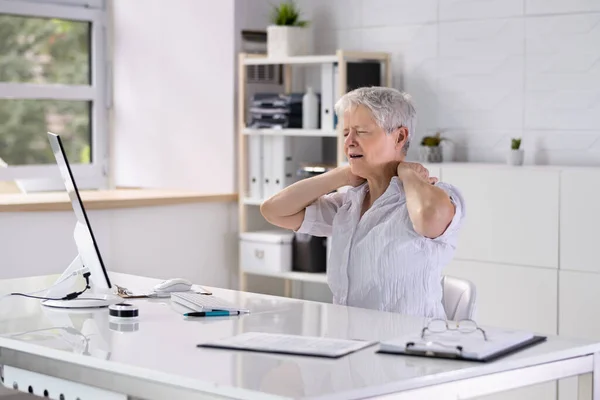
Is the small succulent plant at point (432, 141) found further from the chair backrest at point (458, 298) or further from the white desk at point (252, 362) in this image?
the white desk at point (252, 362)

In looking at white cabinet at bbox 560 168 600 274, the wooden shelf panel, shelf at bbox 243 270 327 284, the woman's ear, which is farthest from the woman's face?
the wooden shelf panel

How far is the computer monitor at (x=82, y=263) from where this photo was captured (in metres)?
2.86

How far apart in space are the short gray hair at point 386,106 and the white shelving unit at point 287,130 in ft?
5.86

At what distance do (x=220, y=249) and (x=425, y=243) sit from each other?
105 inches

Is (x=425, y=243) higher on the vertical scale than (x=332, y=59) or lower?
lower

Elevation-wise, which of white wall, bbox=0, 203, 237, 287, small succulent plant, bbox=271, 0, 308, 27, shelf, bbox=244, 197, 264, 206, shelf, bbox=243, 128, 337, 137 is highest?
small succulent plant, bbox=271, 0, 308, 27

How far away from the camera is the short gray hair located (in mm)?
3051

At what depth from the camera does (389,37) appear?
521 centimetres

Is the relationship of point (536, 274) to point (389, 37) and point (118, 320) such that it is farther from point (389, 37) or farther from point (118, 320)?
point (118, 320)

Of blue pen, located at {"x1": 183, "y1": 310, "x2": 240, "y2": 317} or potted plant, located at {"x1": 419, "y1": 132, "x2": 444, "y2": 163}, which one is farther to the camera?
potted plant, located at {"x1": 419, "y1": 132, "x2": 444, "y2": 163}

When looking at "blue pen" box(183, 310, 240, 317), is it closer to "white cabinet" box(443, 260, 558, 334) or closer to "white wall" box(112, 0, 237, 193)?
"white cabinet" box(443, 260, 558, 334)

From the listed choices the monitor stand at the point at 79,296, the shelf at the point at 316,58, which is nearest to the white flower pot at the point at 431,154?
the shelf at the point at 316,58

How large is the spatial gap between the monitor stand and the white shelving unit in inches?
81.3

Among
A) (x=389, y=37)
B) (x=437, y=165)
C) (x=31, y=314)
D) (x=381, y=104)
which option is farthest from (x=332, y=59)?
(x=31, y=314)
